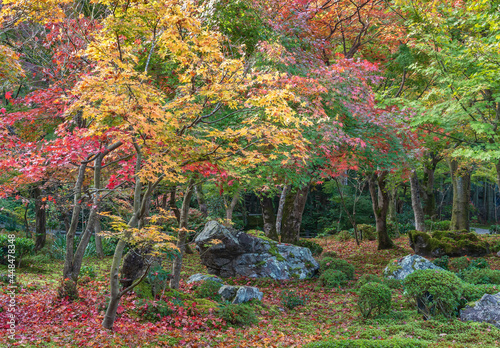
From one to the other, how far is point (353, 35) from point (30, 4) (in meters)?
11.7

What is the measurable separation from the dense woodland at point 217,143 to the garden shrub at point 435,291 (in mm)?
38

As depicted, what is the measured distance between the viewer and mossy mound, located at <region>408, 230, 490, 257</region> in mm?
12781

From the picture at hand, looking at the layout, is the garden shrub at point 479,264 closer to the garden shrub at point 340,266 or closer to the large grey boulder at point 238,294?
the garden shrub at point 340,266

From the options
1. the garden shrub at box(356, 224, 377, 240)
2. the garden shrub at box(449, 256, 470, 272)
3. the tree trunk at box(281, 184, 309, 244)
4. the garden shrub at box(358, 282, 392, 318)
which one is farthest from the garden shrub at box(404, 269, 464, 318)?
the garden shrub at box(356, 224, 377, 240)

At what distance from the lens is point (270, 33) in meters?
9.72

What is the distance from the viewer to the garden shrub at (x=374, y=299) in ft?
23.2

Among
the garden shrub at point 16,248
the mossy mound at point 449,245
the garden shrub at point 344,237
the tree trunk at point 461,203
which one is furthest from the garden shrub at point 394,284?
the garden shrub at point 344,237

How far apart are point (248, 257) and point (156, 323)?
5.35 meters

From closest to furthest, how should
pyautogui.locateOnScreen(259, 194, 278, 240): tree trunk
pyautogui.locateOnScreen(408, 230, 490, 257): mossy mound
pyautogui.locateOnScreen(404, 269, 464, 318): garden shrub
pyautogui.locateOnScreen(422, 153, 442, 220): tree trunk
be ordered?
pyautogui.locateOnScreen(404, 269, 464, 318): garden shrub < pyautogui.locateOnScreen(408, 230, 490, 257): mossy mound < pyautogui.locateOnScreen(259, 194, 278, 240): tree trunk < pyautogui.locateOnScreen(422, 153, 442, 220): tree trunk

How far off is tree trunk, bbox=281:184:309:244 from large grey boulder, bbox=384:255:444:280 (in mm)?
4381

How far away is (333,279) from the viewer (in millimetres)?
10539

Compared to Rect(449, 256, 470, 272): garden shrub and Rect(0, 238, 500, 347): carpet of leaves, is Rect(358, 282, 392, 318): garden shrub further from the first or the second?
Rect(449, 256, 470, 272): garden shrub

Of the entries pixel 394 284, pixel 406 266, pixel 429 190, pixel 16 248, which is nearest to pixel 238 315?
pixel 394 284

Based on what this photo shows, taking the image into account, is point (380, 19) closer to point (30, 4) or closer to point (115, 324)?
point (30, 4)
